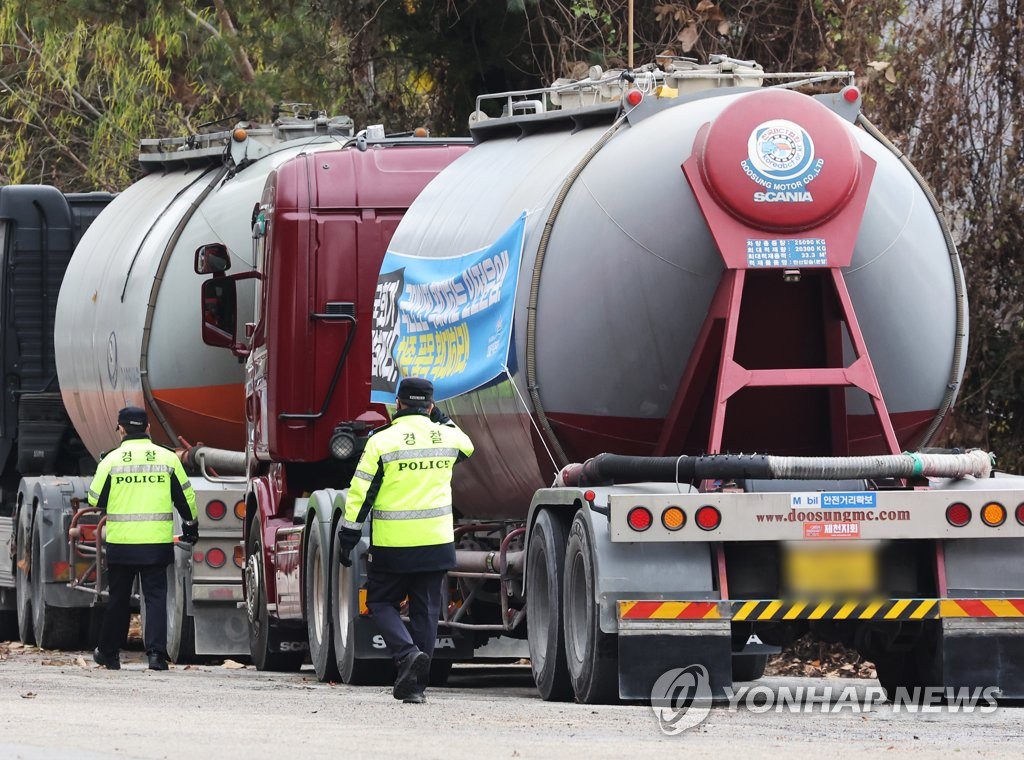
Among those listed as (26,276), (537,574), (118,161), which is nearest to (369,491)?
(537,574)

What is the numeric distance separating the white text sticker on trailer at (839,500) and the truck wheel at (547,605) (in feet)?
4.04

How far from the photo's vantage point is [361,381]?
1325 cm

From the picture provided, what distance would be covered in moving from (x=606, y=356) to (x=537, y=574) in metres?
1.17

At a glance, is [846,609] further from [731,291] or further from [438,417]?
[438,417]

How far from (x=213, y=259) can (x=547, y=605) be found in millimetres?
4511

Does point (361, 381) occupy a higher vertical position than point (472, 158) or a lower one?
lower

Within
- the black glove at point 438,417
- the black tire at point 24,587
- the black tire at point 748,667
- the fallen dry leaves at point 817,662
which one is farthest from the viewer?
the black tire at point 24,587

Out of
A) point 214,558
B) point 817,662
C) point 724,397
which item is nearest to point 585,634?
point 724,397

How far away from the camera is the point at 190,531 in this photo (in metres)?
13.8

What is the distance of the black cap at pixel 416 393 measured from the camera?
10.5 metres

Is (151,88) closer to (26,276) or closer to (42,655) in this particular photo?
(26,276)

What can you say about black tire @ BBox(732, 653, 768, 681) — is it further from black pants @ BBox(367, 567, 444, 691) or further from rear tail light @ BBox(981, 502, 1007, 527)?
rear tail light @ BBox(981, 502, 1007, 527)

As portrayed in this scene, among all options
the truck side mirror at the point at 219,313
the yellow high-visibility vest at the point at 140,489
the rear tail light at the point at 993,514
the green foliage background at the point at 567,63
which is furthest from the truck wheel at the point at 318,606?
the green foliage background at the point at 567,63

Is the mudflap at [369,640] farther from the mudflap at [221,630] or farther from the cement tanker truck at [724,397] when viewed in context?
the mudflap at [221,630]
